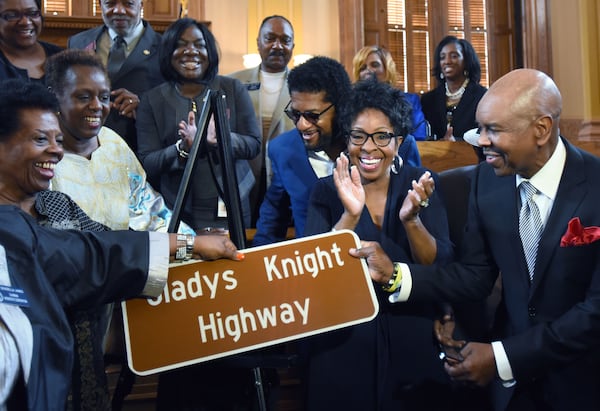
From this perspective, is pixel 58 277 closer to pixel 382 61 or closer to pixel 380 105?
pixel 380 105

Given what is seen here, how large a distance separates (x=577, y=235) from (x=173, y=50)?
2.17 m

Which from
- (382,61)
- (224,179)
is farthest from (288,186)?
(382,61)

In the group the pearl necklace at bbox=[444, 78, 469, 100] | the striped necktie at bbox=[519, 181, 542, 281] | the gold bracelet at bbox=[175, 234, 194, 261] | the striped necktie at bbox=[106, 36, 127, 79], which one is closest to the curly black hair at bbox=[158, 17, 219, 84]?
the striped necktie at bbox=[106, 36, 127, 79]

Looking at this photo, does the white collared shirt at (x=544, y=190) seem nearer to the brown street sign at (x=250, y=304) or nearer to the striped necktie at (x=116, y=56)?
the brown street sign at (x=250, y=304)

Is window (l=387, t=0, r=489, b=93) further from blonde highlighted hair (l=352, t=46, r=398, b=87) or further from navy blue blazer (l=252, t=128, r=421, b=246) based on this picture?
navy blue blazer (l=252, t=128, r=421, b=246)

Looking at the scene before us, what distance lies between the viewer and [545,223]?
2.39 meters

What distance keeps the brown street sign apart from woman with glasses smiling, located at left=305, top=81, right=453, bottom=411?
260mm

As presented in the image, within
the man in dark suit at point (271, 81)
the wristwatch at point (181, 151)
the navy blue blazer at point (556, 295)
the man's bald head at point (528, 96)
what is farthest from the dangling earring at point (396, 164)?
the man in dark suit at point (271, 81)

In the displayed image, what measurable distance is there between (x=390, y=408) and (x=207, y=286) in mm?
780

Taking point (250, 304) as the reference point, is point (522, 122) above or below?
above

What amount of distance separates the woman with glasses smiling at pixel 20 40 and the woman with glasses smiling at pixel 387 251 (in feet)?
5.44

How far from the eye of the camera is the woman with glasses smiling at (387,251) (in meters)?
2.54

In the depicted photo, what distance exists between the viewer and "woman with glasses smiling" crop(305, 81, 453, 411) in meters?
2.54

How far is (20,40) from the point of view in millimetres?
3523
